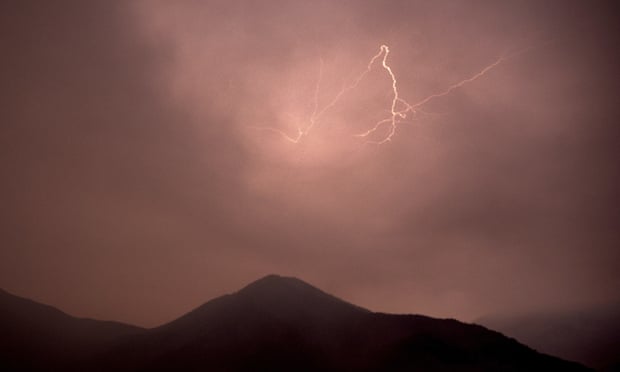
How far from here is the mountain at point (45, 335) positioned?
109 ft

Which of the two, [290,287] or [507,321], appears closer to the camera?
[290,287]

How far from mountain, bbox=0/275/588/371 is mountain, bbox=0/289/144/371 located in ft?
8.18

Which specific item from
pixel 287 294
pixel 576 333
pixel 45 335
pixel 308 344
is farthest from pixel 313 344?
pixel 576 333

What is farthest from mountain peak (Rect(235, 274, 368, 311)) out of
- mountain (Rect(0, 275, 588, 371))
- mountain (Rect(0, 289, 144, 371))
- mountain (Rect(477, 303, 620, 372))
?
mountain (Rect(477, 303, 620, 372))

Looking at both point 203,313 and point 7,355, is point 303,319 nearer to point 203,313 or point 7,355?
point 203,313

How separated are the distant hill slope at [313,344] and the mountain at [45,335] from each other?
4.61 metres

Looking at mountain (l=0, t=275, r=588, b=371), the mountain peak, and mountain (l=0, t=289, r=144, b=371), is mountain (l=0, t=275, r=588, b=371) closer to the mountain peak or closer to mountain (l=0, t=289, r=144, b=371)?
the mountain peak

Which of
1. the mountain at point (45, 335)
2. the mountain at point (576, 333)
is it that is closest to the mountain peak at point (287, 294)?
the mountain at point (45, 335)

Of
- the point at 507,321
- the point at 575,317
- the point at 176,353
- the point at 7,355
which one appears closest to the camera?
the point at 176,353

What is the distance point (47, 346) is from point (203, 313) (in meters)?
14.9

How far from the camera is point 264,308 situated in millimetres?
36031

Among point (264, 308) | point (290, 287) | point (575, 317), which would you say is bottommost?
point (264, 308)

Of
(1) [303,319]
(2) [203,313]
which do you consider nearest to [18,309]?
(2) [203,313]

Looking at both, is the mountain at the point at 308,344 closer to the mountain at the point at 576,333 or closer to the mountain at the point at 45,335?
the mountain at the point at 45,335
